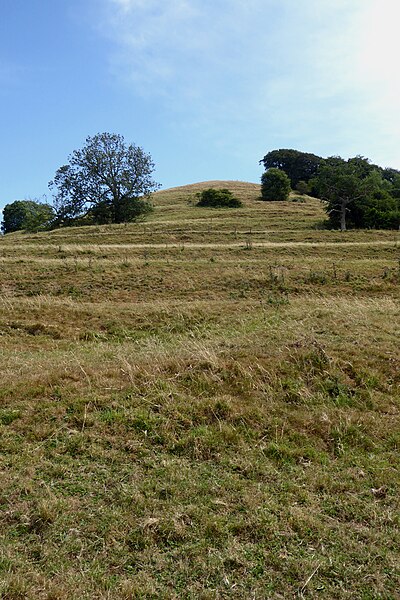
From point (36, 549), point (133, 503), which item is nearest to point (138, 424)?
point (133, 503)

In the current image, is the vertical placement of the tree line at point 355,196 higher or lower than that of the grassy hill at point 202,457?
higher

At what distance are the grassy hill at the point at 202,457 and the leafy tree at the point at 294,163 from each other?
8991 centimetres

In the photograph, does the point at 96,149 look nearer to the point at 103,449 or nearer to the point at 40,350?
the point at 40,350

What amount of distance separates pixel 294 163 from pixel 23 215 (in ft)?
209

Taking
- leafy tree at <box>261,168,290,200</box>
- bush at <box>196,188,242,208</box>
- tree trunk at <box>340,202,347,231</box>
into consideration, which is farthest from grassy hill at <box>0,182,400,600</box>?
leafy tree at <box>261,168,290,200</box>

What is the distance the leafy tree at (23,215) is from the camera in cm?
5812

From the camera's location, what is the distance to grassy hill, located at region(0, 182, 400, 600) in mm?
3496

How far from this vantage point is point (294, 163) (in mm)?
99062

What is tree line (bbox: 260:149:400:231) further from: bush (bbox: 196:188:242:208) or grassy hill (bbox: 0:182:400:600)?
grassy hill (bbox: 0:182:400:600)

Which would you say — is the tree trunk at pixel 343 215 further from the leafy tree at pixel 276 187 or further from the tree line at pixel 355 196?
the leafy tree at pixel 276 187

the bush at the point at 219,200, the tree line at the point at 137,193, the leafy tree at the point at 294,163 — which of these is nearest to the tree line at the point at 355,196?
the tree line at the point at 137,193

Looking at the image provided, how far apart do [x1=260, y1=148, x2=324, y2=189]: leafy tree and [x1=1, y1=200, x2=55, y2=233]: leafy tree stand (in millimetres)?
56489

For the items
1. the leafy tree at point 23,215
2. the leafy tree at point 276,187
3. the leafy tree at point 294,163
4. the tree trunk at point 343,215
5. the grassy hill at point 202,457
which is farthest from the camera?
the leafy tree at point 294,163

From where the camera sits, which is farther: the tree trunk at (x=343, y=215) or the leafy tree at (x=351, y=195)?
the leafy tree at (x=351, y=195)
